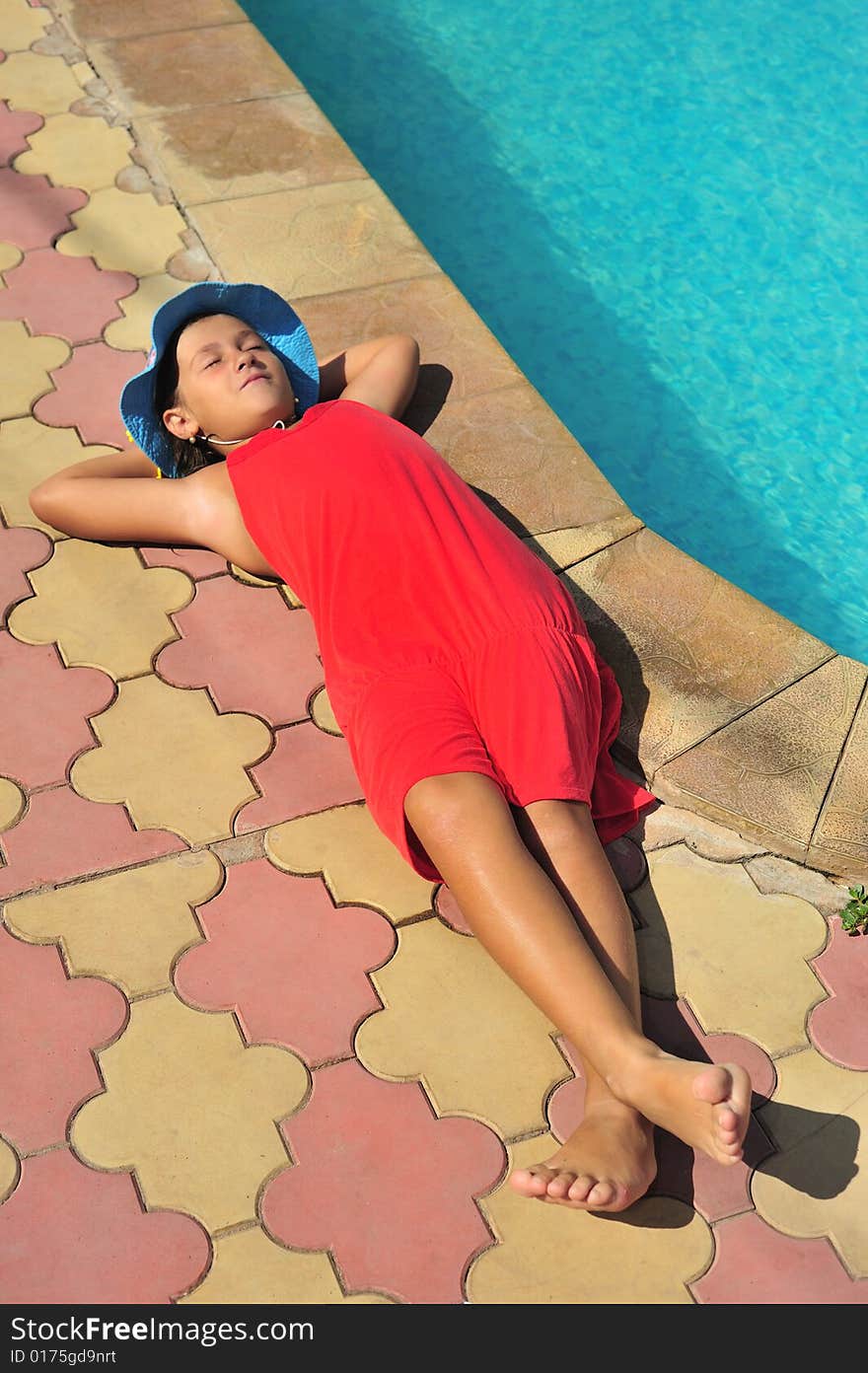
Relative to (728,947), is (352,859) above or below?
below

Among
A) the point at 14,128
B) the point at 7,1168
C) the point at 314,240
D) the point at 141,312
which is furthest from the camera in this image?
the point at 14,128

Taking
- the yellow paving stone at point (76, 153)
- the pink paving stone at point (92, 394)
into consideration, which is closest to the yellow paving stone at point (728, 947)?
the pink paving stone at point (92, 394)

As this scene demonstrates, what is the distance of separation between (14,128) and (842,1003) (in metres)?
3.75

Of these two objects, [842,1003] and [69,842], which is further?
[69,842]

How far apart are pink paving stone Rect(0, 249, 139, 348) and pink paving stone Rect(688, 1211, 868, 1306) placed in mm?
2774

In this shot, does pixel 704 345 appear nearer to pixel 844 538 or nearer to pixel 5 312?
pixel 844 538

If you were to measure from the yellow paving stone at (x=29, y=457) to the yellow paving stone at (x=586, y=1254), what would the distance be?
1911 millimetres

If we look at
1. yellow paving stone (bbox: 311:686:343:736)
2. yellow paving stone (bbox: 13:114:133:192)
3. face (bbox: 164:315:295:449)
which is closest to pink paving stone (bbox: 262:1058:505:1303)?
yellow paving stone (bbox: 311:686:343:736)

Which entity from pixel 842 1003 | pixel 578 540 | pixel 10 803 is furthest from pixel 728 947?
pixel 10 803

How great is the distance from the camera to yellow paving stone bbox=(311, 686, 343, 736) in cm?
284

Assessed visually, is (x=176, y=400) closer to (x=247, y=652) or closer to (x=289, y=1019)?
(x=247, y=652)

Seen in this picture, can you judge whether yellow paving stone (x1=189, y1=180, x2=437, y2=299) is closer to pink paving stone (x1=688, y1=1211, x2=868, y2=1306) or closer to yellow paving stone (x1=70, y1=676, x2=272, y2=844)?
yellow paving stone (x1=70, y1=676, x2=272, y2=844)

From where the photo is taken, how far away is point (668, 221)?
5102 mm
